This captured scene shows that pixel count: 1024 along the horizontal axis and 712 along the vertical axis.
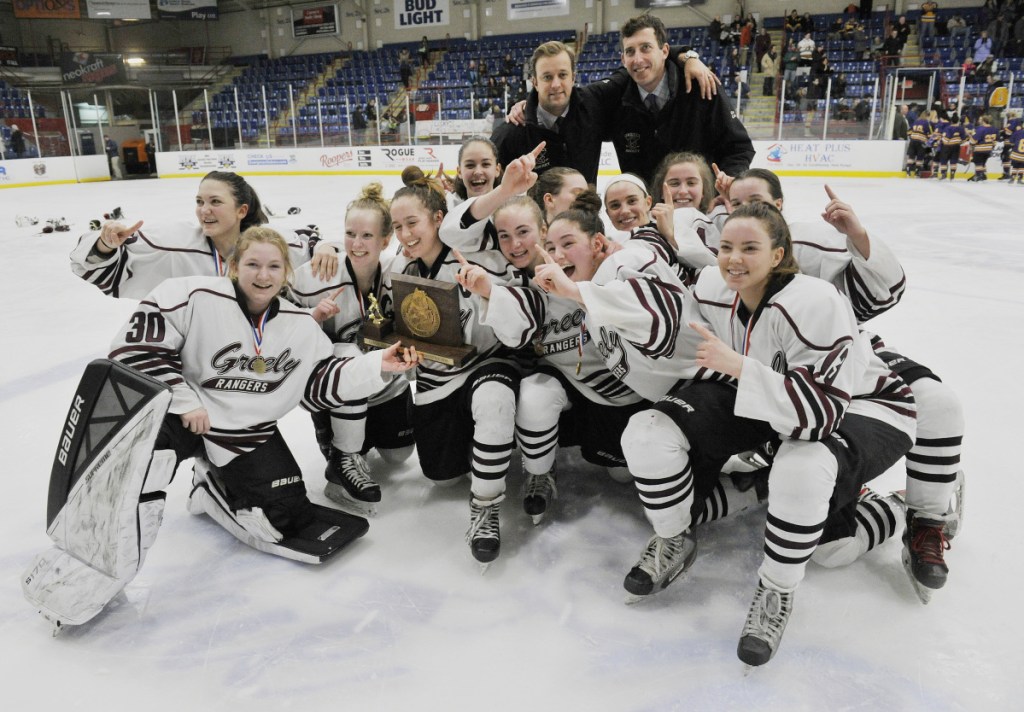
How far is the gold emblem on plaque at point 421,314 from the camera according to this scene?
7.22 ft

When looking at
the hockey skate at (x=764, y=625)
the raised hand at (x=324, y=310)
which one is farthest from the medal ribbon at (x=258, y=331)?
the hockey skate at (x=764, y=625)

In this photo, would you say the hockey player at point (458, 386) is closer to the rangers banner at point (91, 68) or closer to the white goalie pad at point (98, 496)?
the white goalie pad at point (98, 496)

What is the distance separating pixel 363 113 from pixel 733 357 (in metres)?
15.3

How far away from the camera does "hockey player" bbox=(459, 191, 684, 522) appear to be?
1.86m

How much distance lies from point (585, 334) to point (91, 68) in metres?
22.1

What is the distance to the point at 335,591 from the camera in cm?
191

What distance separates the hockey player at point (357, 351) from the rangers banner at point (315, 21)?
74.7 feet

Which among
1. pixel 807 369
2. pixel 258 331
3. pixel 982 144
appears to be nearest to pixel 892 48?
pixel 982 144

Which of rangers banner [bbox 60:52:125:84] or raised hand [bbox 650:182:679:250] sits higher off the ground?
rangers banner [bbox 60:52:125:84]

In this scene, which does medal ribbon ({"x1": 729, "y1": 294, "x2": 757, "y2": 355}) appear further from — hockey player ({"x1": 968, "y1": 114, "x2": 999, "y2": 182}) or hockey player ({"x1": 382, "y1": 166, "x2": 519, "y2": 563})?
hockey player ({"x1": 968, "y1": 114, "x2": 999, "y2": 182})

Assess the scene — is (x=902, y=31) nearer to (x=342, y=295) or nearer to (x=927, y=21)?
(x=927, y=21)

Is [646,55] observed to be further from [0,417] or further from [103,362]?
[0,417]

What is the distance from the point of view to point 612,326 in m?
1.86

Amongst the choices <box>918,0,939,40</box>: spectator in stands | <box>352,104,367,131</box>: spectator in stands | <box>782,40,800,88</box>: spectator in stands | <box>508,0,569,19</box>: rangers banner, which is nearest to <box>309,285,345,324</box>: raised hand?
<box>352,104,367,131</box>: spectator in stands
